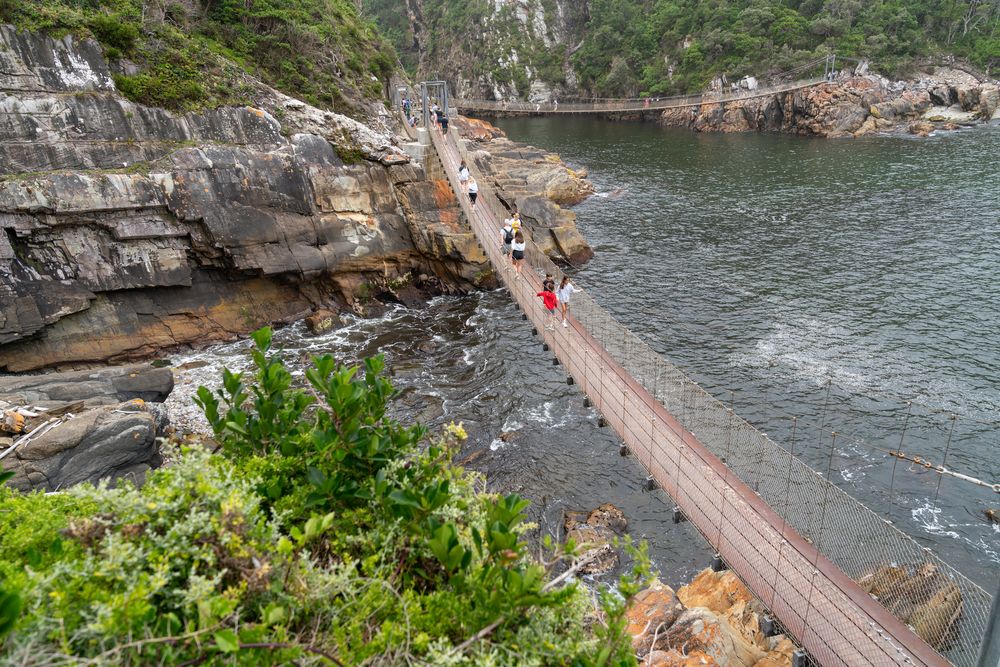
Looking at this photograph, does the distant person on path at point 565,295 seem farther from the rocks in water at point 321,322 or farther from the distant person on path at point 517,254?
the rocks in water at point 321,322

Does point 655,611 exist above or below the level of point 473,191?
below

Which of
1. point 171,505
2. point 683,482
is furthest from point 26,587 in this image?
point 683,482

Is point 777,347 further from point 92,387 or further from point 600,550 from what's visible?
point 92,387

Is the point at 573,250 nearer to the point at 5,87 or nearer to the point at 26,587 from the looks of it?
the point at 5,87

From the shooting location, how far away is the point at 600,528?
410 inches

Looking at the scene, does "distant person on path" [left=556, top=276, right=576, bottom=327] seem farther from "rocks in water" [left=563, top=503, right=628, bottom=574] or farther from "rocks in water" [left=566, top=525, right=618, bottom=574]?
"rocks in water" [left=566, top=525, right=618, bottom=574]

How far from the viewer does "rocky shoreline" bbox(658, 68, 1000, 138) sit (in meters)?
41.3

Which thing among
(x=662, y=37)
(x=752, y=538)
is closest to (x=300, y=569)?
(x=752, y=538)

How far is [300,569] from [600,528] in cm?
784

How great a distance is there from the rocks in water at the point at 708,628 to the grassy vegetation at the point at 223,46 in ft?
53.5

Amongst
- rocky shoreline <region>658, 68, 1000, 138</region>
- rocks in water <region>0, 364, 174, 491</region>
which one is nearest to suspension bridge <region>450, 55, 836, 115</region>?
rocky shoreline <region>658, 68, 1000, 138</region>

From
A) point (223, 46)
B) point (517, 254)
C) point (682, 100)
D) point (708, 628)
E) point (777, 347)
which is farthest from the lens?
point (682, 100)

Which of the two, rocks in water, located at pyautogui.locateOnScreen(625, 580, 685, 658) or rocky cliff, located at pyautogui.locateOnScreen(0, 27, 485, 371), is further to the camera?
rocky cliff, located at pyautogui.locateOnScreen(0, 27, 485, 371)

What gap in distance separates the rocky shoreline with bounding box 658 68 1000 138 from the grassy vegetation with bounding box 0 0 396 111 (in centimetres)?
3053
